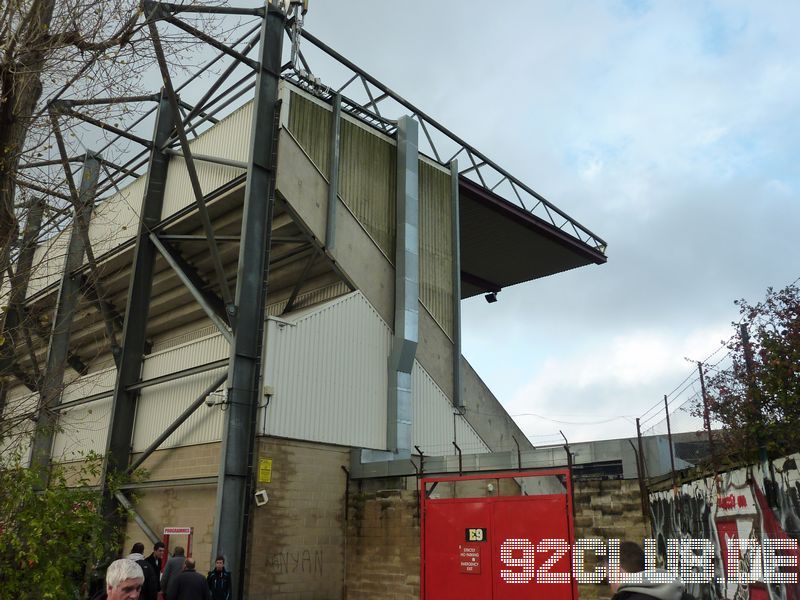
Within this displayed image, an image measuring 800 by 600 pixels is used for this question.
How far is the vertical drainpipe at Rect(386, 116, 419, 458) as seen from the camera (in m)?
19.0

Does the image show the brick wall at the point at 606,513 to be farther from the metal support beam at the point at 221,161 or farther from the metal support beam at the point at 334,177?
the metal support beam at the point at 221,161

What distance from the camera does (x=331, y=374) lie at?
58.4ft

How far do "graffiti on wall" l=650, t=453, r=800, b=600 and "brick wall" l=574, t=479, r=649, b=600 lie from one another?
3.88 ft

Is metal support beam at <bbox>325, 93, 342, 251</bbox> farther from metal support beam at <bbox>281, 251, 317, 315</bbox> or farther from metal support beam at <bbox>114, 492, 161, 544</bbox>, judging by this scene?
metal support beam at <bbox>114, 492, 161, 544</bbox>

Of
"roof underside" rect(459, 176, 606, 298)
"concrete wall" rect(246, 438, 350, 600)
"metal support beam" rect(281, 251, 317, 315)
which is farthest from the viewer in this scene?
"roof underside" rect(459, 176, 606, 298)

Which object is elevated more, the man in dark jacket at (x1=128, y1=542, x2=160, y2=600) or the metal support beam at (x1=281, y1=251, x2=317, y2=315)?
the metal support beam at (x1=281, y1=251, x2=317, y2=315)

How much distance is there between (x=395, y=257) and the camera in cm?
2102

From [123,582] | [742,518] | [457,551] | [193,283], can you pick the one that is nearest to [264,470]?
[457,551]

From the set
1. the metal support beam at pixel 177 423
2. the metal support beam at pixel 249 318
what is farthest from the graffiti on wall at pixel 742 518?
the metal support beam at pixel 177 423

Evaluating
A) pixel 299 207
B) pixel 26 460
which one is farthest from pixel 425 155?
pixel 26 460

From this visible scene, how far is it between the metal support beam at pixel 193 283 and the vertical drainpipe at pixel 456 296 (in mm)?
7124

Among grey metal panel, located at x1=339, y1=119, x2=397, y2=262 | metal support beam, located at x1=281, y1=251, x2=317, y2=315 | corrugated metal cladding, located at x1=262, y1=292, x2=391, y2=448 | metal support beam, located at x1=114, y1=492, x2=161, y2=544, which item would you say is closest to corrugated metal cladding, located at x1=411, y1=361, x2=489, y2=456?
corrugated metal cladding, located at x1=262, y1=292, x2=391, y2=448

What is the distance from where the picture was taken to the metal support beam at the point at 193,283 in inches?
679

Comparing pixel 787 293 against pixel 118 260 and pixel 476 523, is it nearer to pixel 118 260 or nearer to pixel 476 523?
pixel 476 523
